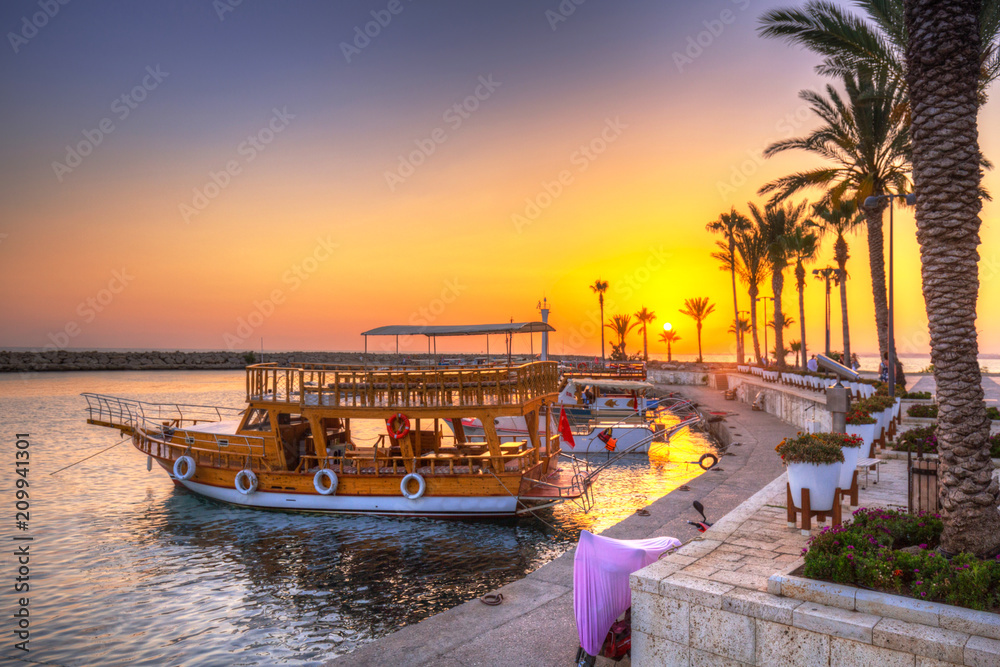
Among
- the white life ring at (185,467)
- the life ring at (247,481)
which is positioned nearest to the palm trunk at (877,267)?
the life ring at (247,481)

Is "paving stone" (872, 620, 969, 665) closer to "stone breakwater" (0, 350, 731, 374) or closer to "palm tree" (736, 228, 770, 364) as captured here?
"palm tree" (736, 228, 770, 364)

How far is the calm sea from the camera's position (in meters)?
9.76

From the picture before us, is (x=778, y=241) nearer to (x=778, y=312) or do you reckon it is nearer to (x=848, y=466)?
(x=778, y=312)

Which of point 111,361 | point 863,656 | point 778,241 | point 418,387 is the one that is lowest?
point 863,656

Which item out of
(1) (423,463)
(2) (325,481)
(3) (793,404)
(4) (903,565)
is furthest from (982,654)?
(3) (793,404)

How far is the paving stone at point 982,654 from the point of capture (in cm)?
437

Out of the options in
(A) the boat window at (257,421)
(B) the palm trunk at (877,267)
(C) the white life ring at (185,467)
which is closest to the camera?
(A) the boat window at (257,421)

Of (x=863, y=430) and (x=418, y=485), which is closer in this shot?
(x=863, y=430)

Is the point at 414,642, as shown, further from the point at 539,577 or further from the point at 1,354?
the point at 1,354

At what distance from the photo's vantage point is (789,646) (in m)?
5.16

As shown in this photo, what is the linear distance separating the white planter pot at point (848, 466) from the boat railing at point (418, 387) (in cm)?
847

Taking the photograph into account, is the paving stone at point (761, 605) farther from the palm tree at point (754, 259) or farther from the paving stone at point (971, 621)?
the palm tree at point (754, 259)

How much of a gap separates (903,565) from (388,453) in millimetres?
→ 13934

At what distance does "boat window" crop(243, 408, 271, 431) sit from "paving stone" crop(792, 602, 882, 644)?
1575cm
